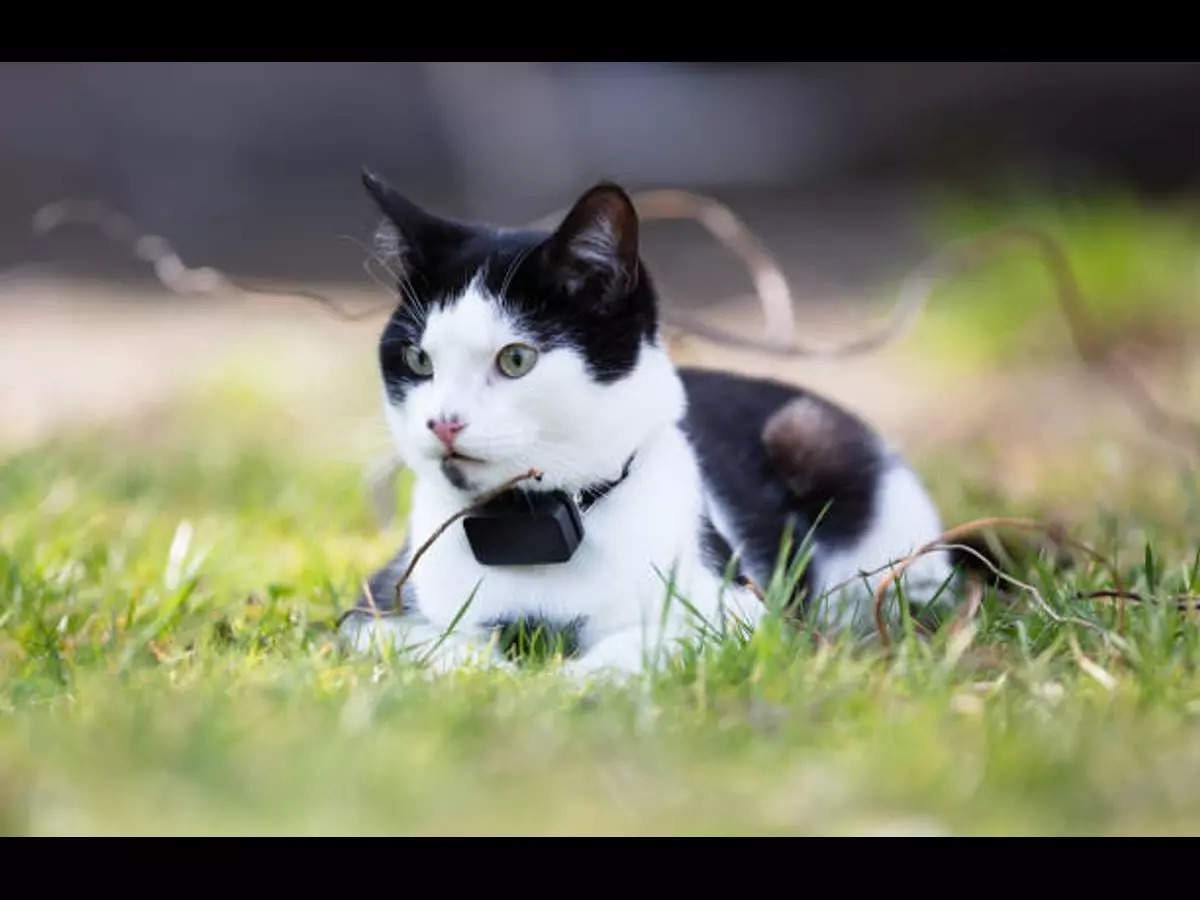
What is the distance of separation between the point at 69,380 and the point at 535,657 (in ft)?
9.20

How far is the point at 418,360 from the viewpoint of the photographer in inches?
73.8

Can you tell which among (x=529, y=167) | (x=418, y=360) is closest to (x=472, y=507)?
(x=418, y=360)

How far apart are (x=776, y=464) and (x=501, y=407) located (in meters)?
0.69

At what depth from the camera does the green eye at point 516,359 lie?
182cm

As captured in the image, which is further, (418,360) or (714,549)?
(714,549)

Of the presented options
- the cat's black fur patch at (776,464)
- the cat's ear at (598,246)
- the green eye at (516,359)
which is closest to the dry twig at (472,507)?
the green eye at (516,359)

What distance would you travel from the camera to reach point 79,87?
247 inches

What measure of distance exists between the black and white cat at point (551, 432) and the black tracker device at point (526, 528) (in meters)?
0.02

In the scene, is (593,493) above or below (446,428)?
below

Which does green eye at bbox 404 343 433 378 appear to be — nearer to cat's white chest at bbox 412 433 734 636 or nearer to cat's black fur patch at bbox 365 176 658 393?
cat's black fur patch at bbox 365 176 658 393

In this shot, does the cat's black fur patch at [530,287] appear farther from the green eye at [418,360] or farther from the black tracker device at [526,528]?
the black tracker device at [526,528]

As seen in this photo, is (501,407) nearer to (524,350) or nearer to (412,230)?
(524,350)

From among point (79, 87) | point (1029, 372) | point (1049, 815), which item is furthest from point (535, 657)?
point (79, 87)

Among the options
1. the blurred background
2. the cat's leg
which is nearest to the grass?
the cat's leg
